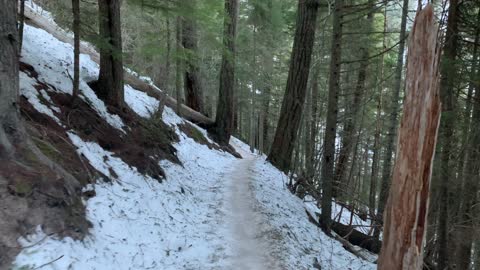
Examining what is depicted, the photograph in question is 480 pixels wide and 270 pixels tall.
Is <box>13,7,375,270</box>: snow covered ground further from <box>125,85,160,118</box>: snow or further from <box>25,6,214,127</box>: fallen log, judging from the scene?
<box>125,85,160,118</box>: snow

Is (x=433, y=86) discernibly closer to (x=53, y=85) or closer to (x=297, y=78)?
(x=53, y=85)

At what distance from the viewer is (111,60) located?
30.0 ft

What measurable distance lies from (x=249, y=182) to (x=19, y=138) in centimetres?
682

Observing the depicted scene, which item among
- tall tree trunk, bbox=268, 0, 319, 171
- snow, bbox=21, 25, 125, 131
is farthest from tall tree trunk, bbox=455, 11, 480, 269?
snow, bbox=21, 25, 125, 131

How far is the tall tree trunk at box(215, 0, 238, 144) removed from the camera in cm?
1594

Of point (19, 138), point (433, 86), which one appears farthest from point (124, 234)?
point (433, 86)

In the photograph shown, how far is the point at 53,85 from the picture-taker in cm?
791

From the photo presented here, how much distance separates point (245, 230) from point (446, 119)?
419 centimetres

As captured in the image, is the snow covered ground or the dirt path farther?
the dirt path

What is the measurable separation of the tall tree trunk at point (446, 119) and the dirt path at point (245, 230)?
3549 millimetres

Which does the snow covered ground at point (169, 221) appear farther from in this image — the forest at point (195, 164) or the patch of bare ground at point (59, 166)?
the patch of bare ground at point (59, 166)

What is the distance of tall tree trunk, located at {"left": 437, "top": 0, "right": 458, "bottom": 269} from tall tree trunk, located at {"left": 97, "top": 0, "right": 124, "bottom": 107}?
655 cm

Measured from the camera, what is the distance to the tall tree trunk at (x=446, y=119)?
22.9ft

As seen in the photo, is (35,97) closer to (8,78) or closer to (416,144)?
(8,78)
